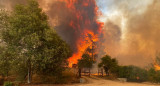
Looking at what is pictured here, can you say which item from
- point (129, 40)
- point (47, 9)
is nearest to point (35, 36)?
point (47, 9)

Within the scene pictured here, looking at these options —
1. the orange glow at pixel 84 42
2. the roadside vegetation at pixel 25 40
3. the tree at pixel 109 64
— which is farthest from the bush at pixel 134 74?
the orange glow at pixel 84 42

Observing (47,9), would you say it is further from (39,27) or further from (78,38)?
(39,27)

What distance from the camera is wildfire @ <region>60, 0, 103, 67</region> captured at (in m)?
47.6

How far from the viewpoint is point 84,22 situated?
58.2m

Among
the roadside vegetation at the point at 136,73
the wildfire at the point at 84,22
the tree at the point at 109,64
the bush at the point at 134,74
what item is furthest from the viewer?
the wildfire at the point at 84,22

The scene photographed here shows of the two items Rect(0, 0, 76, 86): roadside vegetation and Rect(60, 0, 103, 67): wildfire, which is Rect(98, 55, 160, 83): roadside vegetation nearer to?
Rect(60, 0, 103, 67): wildfire

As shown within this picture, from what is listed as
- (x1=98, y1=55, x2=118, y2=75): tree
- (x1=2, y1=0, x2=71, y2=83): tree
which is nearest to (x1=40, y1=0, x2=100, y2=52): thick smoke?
(x1=98, y1=55, x2=118, y2=75): tree

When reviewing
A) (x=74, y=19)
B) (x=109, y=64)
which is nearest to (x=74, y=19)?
(x=74, y=19)

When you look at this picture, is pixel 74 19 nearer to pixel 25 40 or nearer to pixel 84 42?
pixel 84 42

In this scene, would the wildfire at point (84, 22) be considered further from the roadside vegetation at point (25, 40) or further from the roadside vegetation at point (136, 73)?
the roadside vegetation at point (25, 40)

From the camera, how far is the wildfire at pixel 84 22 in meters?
47.6

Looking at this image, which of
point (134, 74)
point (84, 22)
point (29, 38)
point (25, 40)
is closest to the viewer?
point (29, 38)

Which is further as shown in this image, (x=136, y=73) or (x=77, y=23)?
(x=77, y=23)

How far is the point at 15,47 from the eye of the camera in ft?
56.3
